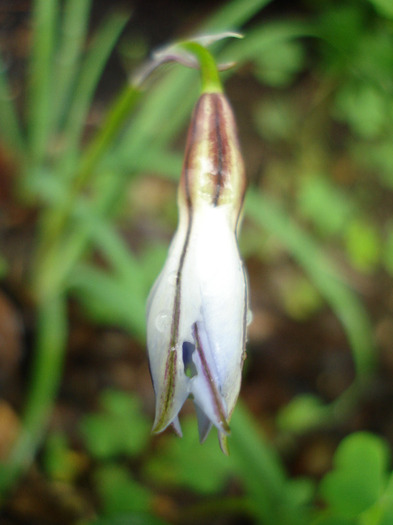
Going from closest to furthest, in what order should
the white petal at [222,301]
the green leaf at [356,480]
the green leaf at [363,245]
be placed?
the white petal at [222,301]
the green leaf at [356,480]
the green leaf at [363,245]

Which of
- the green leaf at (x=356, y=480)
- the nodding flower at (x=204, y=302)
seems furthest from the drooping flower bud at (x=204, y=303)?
the green leaf at (x=356, y=480)

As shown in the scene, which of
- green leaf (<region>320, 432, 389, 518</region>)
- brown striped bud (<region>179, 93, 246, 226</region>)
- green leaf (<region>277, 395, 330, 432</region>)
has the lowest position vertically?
green leaf (<region>277, 395, 330, 432</region>)

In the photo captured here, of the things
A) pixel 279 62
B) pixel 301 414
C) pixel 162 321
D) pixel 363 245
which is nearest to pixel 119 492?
pixel 301 414

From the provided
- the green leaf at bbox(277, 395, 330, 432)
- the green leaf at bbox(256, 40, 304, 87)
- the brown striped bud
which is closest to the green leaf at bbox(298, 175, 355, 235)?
the green leaf at bbox(256, 40, 304, 87)

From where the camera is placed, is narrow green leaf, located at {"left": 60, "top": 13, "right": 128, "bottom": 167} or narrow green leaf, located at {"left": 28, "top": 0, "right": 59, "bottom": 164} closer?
narrow green leaf, located at {"left": 28, "top": 0, "right": 59, "bottom": 164}

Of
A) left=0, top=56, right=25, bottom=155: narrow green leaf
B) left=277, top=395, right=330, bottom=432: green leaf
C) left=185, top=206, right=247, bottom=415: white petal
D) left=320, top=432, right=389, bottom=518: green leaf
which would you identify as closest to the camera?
left=185, top=206, right=247, bottom=415: white petal

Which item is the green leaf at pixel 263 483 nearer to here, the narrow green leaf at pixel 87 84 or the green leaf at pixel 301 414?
the green leaf at pixel 301 414

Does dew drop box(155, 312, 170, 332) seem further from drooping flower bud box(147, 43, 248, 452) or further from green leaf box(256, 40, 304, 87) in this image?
green leaf box(256, 40, 304, 87)
